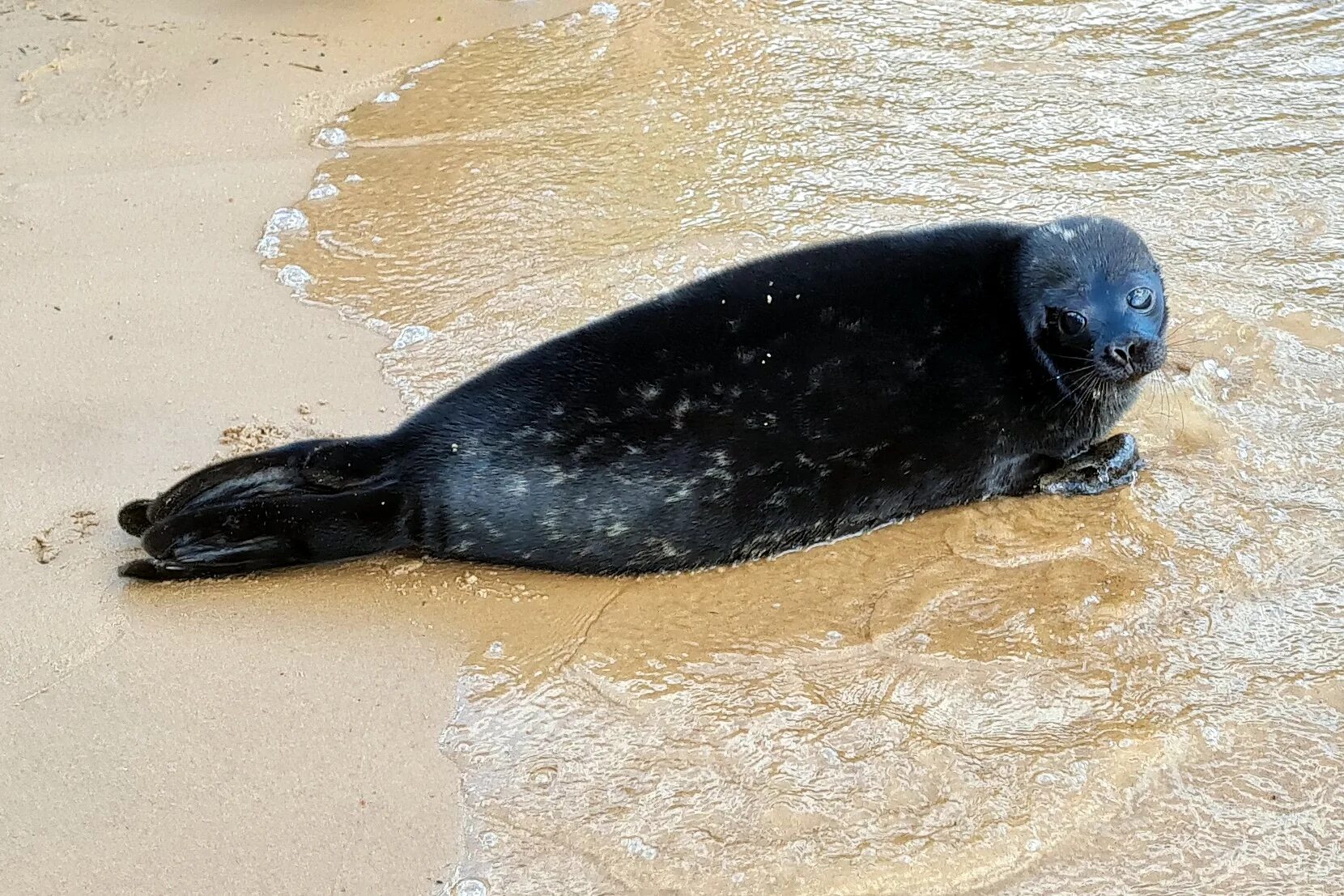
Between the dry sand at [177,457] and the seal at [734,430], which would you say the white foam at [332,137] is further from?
the seal at [734,430]

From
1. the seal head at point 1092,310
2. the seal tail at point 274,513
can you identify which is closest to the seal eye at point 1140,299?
the seal head at point 1092,310

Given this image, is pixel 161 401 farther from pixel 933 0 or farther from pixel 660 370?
pixel 933 0

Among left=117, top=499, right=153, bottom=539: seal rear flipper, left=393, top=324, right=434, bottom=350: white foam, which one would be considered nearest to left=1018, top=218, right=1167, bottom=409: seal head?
left=393, top=324, right=434, bottom=350: white foam

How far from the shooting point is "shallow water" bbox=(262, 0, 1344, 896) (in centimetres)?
308

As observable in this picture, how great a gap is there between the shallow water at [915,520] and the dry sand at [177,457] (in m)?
0.20

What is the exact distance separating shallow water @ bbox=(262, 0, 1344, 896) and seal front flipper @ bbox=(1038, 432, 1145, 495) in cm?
8

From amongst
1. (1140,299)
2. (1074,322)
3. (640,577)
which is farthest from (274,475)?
(1140,299)

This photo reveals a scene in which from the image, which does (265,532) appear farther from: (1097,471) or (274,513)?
(1097,471)

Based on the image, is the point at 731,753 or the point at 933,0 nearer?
the point at 731,753

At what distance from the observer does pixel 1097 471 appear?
416 centimetres

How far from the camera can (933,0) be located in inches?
262

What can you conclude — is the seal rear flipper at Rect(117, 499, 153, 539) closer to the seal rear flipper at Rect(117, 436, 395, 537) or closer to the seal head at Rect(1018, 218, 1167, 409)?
→ the seal rear flipper at Rect(117, 436, 395, 537)

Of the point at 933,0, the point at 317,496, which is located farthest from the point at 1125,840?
the point at 933,0

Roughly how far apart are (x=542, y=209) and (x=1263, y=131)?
10.6 feet
